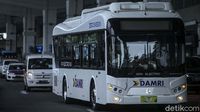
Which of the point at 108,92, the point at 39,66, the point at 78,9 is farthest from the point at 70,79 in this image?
the point at 78,9

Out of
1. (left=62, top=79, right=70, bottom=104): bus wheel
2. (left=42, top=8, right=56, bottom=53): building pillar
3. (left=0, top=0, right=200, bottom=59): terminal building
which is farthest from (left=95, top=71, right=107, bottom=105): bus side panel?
(left=42, top=8, right=56, bottom=53): building pillar

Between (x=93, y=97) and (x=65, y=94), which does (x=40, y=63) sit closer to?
(x=65, y=94)

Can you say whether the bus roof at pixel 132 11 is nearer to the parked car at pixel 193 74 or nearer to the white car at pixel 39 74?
the parked car at pixel 193 74

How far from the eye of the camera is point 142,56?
18.2m

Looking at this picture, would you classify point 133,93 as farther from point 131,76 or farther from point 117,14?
point 117,14

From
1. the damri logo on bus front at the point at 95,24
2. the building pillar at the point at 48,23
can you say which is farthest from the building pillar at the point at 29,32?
the damri logo on bus front at the point at 95,24

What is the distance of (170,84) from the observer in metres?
18.2

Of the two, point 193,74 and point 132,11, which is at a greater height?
point 132,11

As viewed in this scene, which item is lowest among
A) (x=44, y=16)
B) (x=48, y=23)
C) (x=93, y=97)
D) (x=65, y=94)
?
(x=65, y=94)

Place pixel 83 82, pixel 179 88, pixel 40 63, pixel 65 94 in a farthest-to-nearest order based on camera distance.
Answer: pixel 40 63 < pixel 65 94 < pixel 83 82 < pixel 179 88

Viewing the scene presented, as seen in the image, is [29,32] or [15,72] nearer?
[15,72]

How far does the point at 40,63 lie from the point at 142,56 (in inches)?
693

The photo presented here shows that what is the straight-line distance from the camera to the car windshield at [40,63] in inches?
1373

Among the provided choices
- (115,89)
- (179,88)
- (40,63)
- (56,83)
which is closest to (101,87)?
(115,89)
